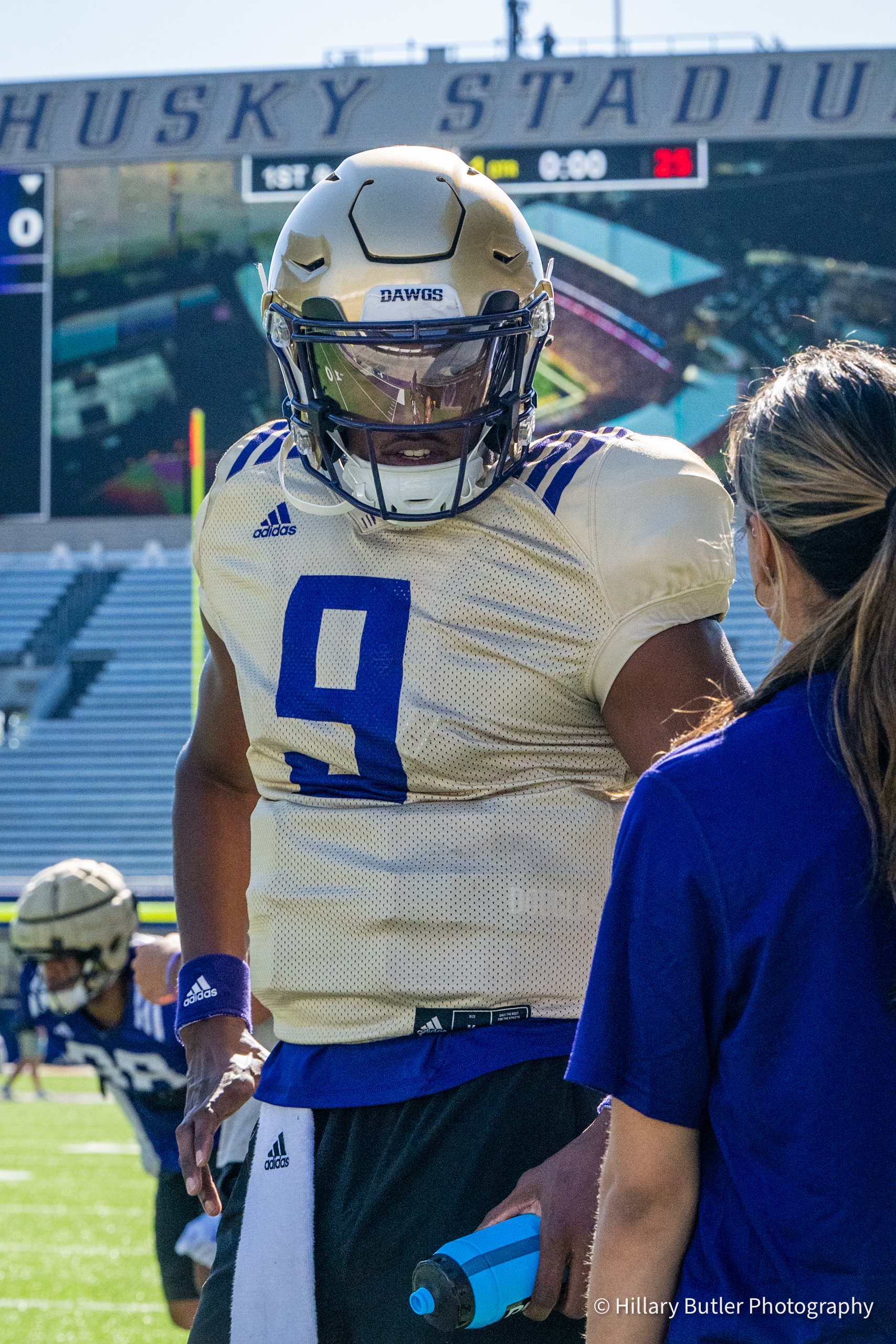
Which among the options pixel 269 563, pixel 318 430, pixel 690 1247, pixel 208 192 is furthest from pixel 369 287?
pixel 208 192

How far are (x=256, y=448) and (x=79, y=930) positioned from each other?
3.09m

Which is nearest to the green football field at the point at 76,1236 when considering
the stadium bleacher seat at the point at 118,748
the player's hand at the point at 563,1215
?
the stadium bleacher seat at the point at 118,748

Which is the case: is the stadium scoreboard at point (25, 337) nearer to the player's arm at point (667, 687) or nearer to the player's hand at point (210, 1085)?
the player's hand at point (210, 1085)

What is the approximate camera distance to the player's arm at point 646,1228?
105 cm

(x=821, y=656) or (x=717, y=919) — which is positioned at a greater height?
(x=821, y=656)

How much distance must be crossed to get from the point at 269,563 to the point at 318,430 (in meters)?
0.15

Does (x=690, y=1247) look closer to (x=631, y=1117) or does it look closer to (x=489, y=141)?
(x=631, y=1117)

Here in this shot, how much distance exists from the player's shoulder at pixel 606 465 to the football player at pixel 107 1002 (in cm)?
269

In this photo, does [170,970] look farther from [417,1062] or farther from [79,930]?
[417,1062]

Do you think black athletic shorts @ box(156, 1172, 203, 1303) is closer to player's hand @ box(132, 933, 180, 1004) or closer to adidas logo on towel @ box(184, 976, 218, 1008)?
player's hand @ box(132, 933, 180, 1004)

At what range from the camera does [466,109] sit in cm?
1273

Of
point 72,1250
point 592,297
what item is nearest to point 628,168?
point 592,297

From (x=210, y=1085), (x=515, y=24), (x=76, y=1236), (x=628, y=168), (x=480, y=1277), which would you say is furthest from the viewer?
(x=515, y=24)

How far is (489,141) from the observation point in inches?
494
